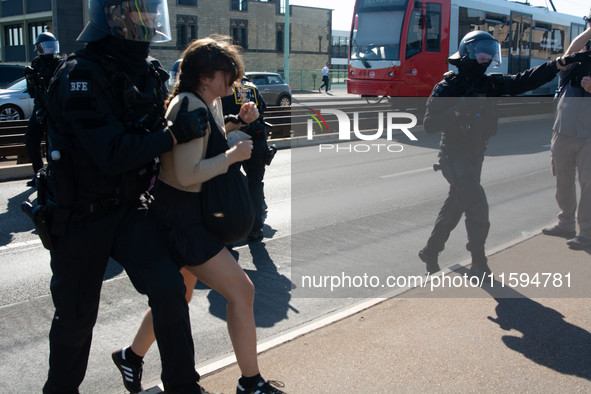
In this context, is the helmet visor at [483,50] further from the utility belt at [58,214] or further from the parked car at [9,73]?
the parked car at [9,73]

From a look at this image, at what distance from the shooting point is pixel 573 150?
5.45 m

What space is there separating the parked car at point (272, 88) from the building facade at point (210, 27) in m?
19.9

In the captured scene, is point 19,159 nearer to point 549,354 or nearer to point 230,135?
point 230,135

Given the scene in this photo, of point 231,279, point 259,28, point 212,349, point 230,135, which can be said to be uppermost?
point 259,28

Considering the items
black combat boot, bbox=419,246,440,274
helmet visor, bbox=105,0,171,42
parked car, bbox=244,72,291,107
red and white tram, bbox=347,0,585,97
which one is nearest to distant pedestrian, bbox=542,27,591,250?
black combat boot, bbox=419,246,440,274

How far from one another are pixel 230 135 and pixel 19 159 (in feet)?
30.0

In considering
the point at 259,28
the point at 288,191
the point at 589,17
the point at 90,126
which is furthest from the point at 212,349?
the point at 259,28

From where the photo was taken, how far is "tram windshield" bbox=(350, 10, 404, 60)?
56.9 ft

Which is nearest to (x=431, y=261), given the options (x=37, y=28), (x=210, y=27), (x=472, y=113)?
(x=472, y=113)

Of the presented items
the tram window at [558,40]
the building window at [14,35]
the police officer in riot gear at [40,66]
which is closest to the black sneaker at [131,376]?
the police officer in riot gear at [40,66]

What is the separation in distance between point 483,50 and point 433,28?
1461 centimetres

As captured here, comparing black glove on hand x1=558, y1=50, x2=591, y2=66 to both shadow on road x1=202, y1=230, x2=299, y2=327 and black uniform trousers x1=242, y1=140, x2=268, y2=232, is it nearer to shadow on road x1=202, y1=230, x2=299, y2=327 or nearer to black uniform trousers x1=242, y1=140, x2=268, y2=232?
black uniform trousers x1=242, y1=140, x2=268, y2=232

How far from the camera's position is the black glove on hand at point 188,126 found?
2.29 meters

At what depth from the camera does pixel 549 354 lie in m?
3.02
